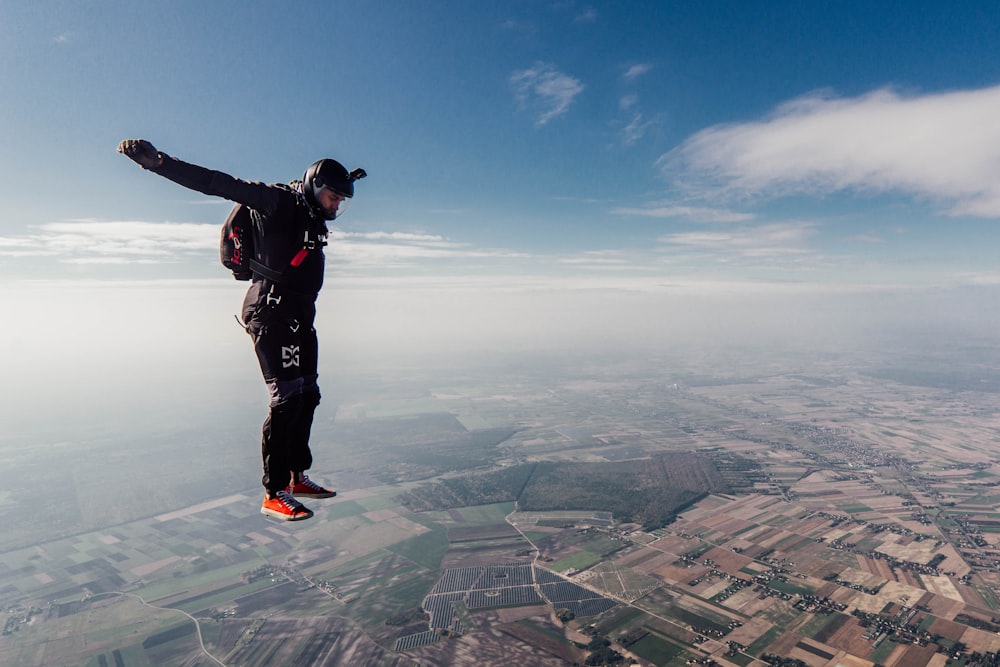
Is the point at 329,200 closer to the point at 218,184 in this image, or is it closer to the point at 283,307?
the point at 218,184

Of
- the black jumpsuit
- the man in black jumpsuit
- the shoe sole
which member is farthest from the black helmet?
the shoe sole

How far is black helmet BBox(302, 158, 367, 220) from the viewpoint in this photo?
641 cm

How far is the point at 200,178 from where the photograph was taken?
5.44 meters

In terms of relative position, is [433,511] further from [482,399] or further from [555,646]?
[482,399]

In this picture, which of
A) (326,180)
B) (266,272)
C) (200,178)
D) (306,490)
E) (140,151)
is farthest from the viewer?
(306,490)

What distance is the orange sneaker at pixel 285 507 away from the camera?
6.69 metres

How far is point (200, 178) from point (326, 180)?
1.49 m

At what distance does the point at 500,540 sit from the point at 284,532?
1330 inches

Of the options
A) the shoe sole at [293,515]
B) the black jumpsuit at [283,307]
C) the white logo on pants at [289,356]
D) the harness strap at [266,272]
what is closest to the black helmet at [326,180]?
the black jumpsuit at [283,307]

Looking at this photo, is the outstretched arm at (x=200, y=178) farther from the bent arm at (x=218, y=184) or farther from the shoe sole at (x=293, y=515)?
the shoe sole at (x=293, y=515)

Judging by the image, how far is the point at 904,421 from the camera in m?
131

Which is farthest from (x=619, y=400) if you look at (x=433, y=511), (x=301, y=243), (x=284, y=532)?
(x=301, y=243)

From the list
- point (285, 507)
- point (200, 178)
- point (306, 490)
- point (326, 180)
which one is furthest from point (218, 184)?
point (306, 490)

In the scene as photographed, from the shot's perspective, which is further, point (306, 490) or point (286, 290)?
point (306, 490)
